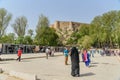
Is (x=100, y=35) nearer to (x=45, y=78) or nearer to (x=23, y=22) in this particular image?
(x=23, y=22)

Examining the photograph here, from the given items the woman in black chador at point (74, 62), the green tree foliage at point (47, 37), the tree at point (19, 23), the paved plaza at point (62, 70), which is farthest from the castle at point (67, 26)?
the green tree foliage at point (47, 37)

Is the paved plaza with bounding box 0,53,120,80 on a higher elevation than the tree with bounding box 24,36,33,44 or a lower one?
lower

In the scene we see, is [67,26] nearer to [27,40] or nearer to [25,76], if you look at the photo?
[25,76]

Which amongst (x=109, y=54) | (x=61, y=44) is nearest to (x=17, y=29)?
(x=109, y=54)

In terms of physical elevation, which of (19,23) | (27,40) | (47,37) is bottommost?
(27,40)

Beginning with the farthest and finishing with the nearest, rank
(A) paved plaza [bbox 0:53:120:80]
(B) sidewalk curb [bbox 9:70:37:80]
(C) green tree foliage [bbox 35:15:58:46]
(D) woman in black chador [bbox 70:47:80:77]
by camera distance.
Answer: (C) green tree foliage [bbox 35:15:58:46], (D) woman in black chador [bbox 70:47:80:77], (A) paved plaza [bbox 0:53:120:80], (B) sidewalk curb [bbox 9:70:37:80]

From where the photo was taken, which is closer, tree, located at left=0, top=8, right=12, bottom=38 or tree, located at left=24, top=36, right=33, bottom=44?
tree, located at left=0, top=8, right=12, bottom=38

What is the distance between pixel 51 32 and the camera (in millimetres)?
58656

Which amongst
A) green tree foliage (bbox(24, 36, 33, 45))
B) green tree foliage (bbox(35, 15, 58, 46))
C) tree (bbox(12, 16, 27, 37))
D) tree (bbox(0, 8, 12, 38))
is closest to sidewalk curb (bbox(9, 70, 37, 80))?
tree (bbox(12, 16, 27, 37))

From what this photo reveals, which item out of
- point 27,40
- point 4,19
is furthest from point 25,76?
point 27,40

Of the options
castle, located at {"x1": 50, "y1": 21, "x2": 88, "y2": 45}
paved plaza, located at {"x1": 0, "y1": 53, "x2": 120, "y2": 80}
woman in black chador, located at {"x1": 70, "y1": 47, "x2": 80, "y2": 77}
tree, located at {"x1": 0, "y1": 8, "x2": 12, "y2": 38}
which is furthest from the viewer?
tree, located at {"x1": 0, "y1": 8, "x2": 12, "y2": 38}

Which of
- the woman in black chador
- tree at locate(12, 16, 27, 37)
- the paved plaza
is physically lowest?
the paved plaza

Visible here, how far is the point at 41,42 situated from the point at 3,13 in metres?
15.4

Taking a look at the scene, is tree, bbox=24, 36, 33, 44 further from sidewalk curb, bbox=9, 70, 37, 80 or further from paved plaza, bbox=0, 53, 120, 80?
sidewalk curb, bbox=9, 70, 37, 80
